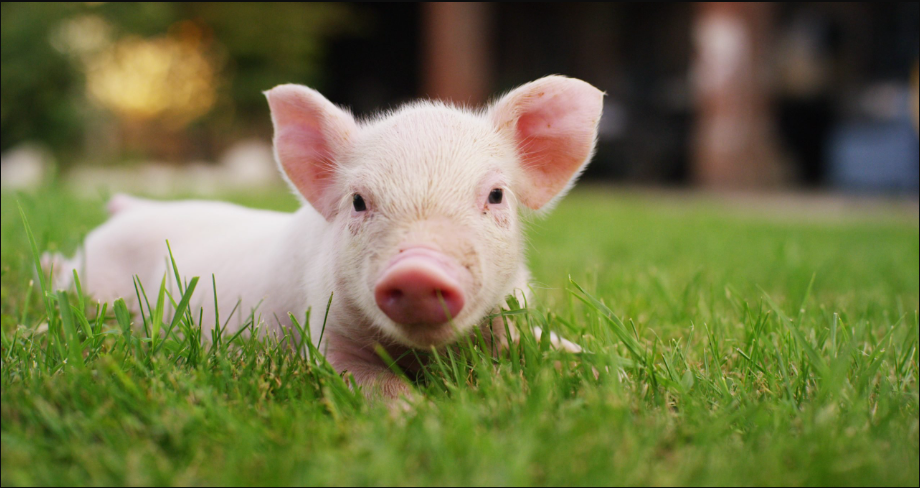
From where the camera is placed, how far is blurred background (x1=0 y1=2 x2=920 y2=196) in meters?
11.1

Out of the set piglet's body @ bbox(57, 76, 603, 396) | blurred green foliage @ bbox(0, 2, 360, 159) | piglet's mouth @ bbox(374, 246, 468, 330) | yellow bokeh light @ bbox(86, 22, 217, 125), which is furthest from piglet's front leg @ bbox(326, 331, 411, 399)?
yellow bokeh light @ bbox(86, 22, 217, 125)

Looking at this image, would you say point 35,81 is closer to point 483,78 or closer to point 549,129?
point 483,78

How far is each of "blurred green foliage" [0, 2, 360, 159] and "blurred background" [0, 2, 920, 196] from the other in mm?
32

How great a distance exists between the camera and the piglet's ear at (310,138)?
217 centimetres

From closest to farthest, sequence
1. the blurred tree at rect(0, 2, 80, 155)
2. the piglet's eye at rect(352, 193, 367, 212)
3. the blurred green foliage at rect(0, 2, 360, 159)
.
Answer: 1. the piglet's eye at rect(352, 193, 367, 212)
2. the blurred tree at rect(0, 2, 80, 155)
3. the blurred green foliage at rect(0, 2, 360, 159)

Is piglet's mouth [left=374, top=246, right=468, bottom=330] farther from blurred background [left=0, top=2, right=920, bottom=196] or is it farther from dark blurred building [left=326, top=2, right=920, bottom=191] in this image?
dark blurred building [left=326, top=2, right=920, bottom=191]

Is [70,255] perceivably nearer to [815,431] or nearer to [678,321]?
[678,321]

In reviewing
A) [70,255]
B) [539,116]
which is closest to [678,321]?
[539,116]

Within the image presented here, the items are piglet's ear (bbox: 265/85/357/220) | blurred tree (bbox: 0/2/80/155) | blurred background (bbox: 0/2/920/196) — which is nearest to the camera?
piglet's ear (bbox: 265/85/357/220)

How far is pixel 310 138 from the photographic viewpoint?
7.41 ft

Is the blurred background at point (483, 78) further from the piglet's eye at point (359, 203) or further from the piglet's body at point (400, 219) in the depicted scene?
the piglet's eye at point (359, 203)

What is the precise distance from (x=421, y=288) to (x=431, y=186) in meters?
0.38

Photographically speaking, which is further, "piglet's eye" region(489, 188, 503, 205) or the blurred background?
the blurred background

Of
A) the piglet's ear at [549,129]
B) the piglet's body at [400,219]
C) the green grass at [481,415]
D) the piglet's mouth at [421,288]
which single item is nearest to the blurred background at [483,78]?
the piglet's body at [400,219]
